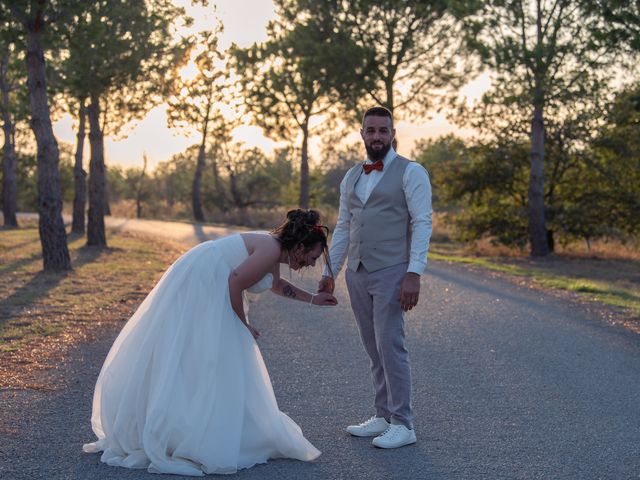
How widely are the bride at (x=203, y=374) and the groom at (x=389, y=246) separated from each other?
1.41 feet

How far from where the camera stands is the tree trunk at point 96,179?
24406mm

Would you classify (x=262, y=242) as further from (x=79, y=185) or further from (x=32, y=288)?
(x=79, y=185)

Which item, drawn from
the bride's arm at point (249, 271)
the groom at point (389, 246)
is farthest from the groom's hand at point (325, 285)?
the bride's arm at point (249, 271)

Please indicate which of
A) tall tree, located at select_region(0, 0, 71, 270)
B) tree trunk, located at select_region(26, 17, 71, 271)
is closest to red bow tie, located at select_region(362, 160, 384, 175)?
tall tree, located at select_region(0, 0, 71, 270)

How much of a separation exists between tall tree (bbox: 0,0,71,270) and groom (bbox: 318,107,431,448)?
12355mm

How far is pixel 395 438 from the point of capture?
229 inches

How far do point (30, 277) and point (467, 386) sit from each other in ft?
38.3

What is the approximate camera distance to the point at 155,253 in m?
24.4

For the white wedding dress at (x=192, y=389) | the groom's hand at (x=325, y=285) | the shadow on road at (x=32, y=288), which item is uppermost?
the groom's hand at (x=325, y=285)

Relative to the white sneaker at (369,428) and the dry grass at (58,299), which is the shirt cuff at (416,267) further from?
the dry grass at (58,299)

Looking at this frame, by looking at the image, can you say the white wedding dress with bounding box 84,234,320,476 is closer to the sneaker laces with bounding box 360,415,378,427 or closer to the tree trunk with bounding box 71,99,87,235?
the sneaker laces with bounding box 360,415,378,427

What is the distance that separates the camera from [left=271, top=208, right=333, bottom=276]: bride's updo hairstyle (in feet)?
18.8

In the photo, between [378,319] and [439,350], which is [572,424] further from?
[439,350]

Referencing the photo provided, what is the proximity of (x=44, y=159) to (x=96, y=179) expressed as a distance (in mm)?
6799
